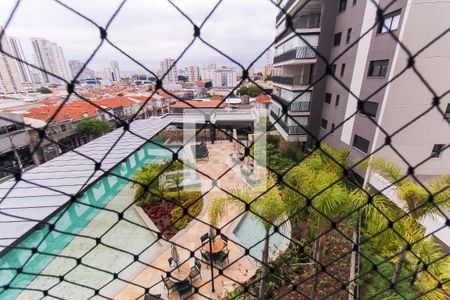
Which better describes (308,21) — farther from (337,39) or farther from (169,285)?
(169,285)

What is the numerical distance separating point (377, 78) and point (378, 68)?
19 cm

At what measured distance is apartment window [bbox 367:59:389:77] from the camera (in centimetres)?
412

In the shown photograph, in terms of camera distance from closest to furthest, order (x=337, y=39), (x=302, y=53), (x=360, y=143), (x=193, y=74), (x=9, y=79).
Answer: (x=360, y=143) → (x=337, y=39) → (x=302, y=53) → (x=9, y=79) → (x=193, y=74)

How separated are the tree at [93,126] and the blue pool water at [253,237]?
955 centimetres

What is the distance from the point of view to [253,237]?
4059 millimetres

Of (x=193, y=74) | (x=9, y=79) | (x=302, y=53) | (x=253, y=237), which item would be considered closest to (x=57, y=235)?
(x=253, y=237)

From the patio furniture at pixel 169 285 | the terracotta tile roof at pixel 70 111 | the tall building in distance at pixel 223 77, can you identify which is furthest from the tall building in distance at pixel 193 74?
the patio furniture at pixel 169 285

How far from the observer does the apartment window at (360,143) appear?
4668 millimetres

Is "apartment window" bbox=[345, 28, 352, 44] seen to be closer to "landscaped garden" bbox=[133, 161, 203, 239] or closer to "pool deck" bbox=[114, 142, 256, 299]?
"pool deck" bbox=[114, 142, 256, 299]

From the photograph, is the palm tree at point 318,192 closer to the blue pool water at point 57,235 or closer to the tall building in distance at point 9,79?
the blue pool water at point 57,235

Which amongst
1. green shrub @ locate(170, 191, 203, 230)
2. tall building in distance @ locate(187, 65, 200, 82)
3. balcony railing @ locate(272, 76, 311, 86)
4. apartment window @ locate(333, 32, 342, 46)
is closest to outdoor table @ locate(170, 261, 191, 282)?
green shrub @ locate(170, 191, 203, 230)

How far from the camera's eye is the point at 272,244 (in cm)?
370

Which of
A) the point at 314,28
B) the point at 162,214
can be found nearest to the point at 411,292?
the point at 162,214

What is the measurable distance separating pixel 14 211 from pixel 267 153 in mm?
5058
